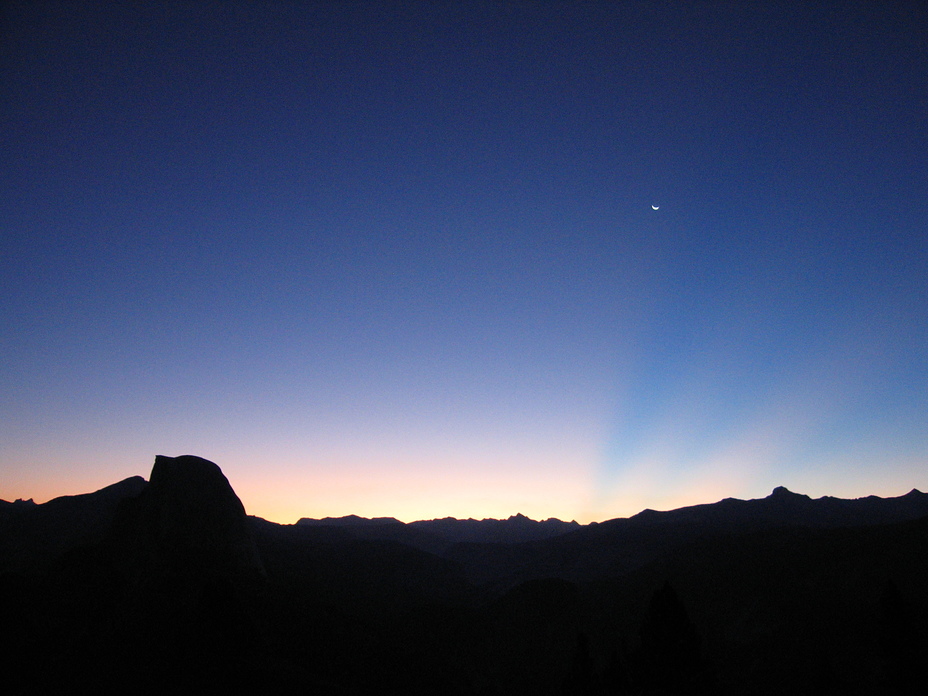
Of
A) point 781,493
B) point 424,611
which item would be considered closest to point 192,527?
point 424,611

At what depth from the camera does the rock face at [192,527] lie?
78.1 metres

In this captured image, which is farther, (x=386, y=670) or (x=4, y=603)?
(x=386, y=670)

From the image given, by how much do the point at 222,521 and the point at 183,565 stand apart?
33.3 ft

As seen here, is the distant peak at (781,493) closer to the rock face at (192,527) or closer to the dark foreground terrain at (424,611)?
the dark foreground terrain at (424,611)

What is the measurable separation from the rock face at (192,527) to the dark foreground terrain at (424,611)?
11.4 inches

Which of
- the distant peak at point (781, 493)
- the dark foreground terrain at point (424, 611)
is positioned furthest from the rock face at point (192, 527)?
the distant peak at point (781, 493)

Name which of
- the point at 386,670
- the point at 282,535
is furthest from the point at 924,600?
the point at 282,535

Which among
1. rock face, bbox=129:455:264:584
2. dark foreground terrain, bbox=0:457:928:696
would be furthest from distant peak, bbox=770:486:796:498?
rock face, bbox=129:455:264:584

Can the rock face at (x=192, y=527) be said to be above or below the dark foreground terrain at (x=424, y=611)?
above

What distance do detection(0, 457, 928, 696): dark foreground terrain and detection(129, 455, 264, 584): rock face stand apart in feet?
0.95

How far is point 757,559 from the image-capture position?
7688 centimetres

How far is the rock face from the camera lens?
256 ft

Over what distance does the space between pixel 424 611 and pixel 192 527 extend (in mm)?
45590

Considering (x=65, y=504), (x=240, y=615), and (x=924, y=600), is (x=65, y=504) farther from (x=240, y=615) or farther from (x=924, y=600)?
(x=924, y=600)
